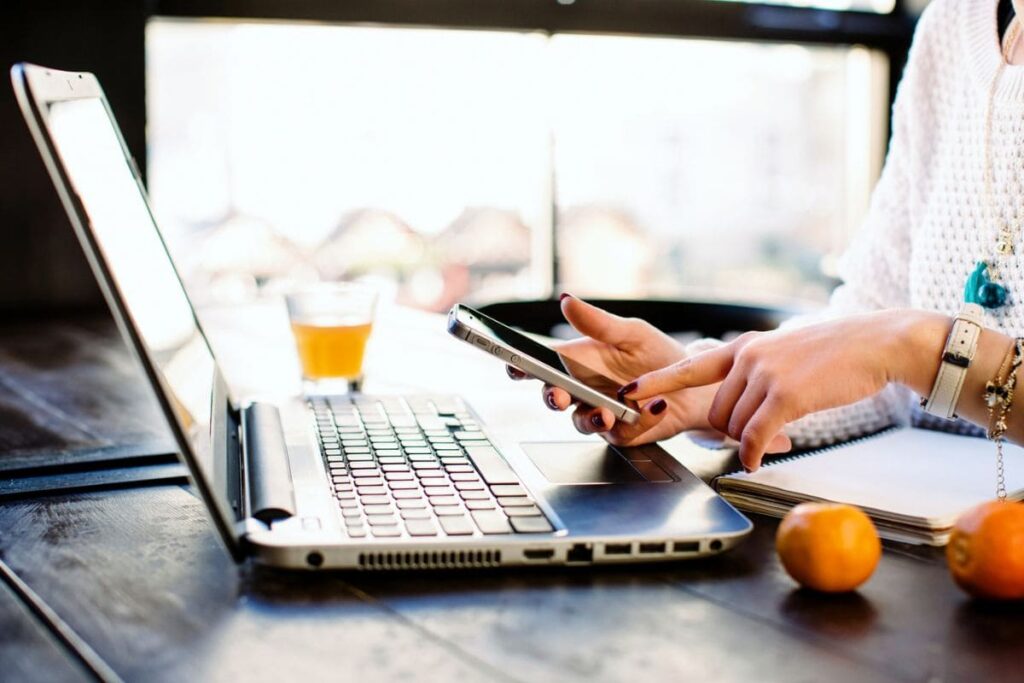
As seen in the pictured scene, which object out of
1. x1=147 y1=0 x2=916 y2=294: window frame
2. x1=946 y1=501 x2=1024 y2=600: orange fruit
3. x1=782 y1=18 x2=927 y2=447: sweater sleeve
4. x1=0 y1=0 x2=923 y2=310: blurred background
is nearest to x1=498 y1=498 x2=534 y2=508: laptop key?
x1=946 y1=501 x2=1024 y2=600: orange fruit

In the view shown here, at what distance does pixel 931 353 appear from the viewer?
94 cm

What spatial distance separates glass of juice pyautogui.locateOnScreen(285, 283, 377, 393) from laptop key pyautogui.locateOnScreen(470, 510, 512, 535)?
2.16 feet

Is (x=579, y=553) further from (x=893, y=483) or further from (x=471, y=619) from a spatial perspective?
(x=893, y=483)

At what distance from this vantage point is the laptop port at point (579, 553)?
0.74 metres

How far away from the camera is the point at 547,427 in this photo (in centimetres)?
110

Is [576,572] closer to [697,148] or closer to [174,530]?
[174,530]

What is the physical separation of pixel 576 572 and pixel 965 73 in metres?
0.87

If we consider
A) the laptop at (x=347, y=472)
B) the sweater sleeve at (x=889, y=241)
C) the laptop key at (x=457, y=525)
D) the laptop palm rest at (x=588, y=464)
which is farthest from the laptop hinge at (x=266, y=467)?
the sweater sleeve at (x=889, y=241)

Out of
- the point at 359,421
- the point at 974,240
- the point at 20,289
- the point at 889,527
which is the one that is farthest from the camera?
the point at 20,289

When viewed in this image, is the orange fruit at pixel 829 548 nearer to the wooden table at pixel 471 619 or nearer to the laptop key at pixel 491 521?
the wooden table at pixel 471 619

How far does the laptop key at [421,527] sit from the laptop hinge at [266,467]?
82 millimetres

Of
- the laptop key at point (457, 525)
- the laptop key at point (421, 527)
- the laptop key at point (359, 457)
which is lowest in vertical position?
the laptop key at point (359, 457)

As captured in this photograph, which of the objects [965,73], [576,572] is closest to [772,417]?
[576,572]

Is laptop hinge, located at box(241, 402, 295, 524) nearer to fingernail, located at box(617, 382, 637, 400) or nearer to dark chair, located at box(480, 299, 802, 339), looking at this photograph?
fingernail, located at box(617, 382, 637, 400)
